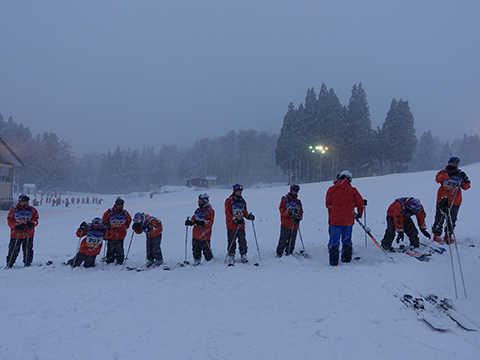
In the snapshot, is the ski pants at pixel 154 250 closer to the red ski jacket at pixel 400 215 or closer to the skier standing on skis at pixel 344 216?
the skier standing on skis at pixel 344 216

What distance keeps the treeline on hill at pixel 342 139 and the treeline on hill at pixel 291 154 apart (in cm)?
14

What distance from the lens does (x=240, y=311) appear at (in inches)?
144

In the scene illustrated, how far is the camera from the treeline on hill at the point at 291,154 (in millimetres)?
43969

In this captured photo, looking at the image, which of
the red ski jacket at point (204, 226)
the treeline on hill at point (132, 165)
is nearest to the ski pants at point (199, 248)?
the red ski jacket at point (204, 226)

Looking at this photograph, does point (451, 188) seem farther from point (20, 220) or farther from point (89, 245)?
point (20, 220)

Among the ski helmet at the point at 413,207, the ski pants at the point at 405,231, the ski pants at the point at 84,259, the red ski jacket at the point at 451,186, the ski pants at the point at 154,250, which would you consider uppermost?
the red ski jacket at the point at 451,186

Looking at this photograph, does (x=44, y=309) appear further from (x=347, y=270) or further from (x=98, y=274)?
(x=347, y=270)

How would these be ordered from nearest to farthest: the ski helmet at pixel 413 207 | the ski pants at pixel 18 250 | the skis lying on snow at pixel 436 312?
the skis lying on snow at pixel 436 312, the ski helmet at pixel 413 207, the ski pants at pixel 18 250

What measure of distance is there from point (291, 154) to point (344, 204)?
140ft

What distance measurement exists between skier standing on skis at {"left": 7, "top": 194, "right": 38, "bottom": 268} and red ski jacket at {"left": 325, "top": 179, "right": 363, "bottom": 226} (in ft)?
25.3

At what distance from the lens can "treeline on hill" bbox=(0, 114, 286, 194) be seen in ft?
214

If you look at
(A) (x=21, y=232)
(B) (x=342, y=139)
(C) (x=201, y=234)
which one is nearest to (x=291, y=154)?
(B) (x=342, y=139)

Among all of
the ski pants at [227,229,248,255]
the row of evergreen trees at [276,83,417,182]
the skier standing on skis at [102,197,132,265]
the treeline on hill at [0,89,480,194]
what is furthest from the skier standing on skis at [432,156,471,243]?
the row of evergreen trees at [276,83,417,182]

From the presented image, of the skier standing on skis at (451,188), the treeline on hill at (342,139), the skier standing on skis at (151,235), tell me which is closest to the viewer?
the skier standing on skis at (451,188)
